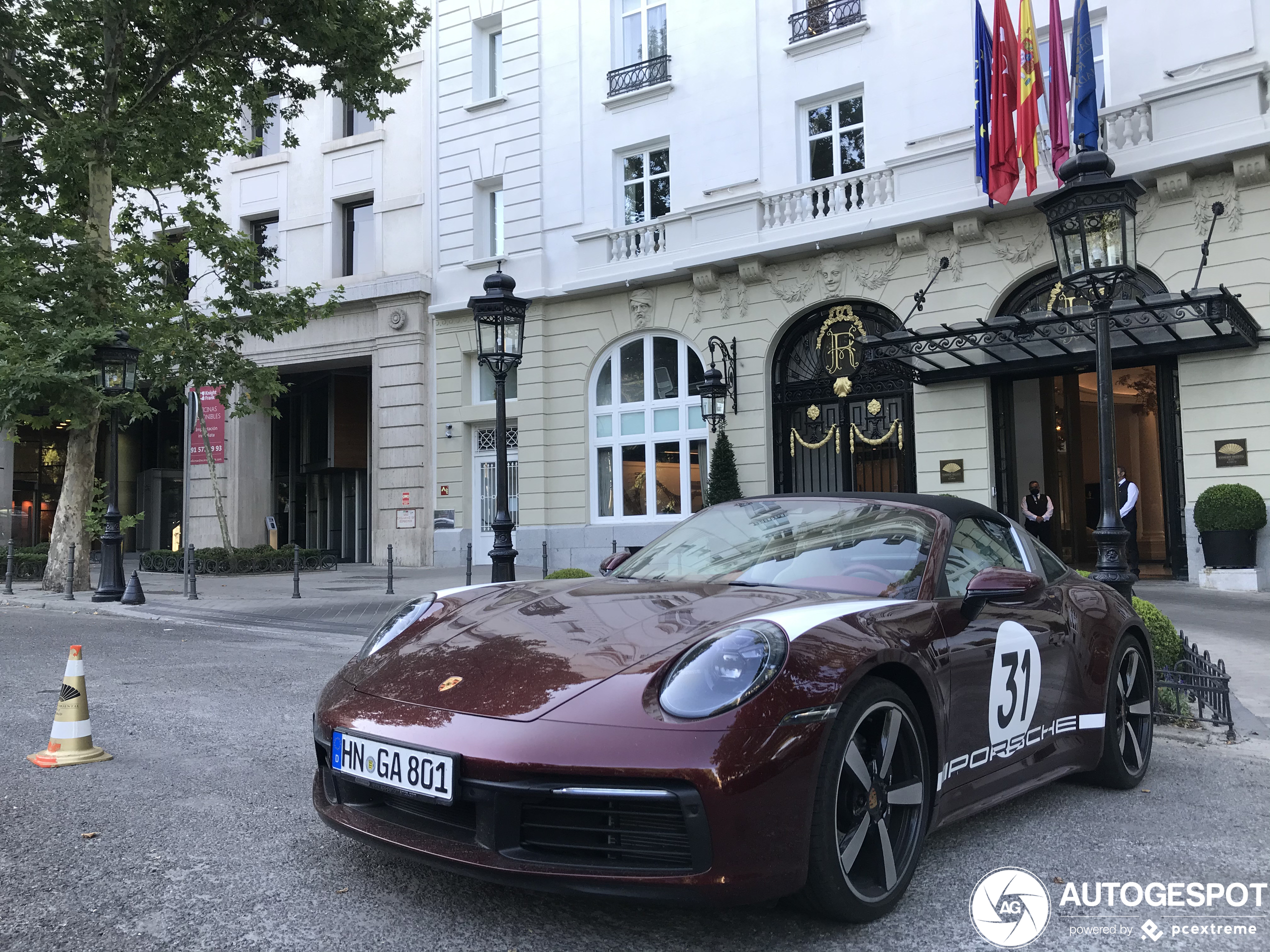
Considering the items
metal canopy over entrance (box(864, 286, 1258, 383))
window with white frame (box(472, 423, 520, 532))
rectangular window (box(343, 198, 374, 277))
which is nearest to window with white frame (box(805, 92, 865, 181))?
metal canopy over entrance (box(864, 286, 1258, 383))

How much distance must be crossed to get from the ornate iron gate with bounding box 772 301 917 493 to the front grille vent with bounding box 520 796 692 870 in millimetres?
16031

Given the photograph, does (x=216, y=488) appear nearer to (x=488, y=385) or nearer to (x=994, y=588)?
(x=488, y=385)

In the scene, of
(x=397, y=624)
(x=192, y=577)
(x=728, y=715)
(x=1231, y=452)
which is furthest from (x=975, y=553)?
(x=192, y=577)

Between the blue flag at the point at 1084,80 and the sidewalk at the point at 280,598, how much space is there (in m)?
11.9

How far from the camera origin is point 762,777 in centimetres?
269

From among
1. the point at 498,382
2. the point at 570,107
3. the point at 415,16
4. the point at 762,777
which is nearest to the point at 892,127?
the point at 570,107

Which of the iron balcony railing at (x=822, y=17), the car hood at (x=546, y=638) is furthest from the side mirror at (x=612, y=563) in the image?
the iron balcony railing at (x=822, y=17)

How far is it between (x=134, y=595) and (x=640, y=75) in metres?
14.5

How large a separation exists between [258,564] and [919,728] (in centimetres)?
2175

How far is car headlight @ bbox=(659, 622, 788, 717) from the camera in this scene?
2791mm

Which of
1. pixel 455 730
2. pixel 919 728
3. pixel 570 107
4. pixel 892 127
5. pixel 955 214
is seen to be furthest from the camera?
pixel 570 107

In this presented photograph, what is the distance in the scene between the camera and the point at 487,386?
23.6 m

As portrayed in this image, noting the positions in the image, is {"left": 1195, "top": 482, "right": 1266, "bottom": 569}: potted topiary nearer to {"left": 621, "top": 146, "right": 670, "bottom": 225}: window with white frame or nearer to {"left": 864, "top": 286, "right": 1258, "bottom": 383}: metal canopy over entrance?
{"left": 864, "top": 286, "right": 1258, "bottom": 383}: metal canopy over entrance

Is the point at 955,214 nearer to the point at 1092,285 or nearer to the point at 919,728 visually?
the point at 1092,285
